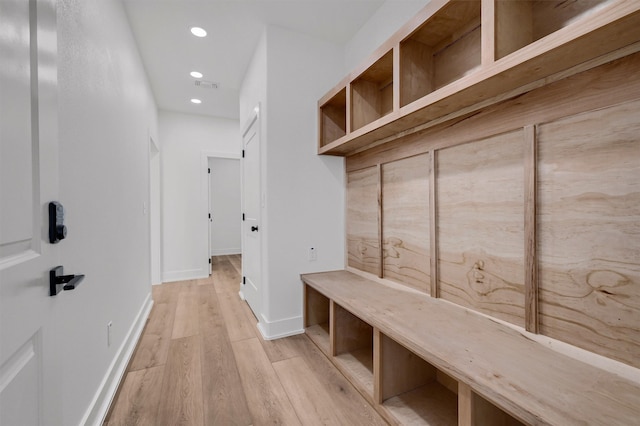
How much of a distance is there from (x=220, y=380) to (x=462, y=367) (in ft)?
4.80

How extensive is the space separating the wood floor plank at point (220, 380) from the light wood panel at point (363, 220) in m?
1.20

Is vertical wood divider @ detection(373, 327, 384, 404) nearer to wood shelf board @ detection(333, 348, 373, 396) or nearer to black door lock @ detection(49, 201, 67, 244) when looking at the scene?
wood shelf board @ detection(333, 348, 373, 396)

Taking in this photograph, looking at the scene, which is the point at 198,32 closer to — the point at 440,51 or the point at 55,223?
the point at 440,51

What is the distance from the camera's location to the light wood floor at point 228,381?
1434mm

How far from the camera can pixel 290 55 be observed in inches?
92.0

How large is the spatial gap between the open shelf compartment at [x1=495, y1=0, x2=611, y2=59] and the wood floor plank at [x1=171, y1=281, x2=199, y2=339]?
284 cm

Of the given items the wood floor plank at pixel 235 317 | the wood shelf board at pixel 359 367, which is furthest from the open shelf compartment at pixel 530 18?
the wood floor plank at pixel 235 317

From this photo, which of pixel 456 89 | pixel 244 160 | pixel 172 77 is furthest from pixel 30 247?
pixel 172 77

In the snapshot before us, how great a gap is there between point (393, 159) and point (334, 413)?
1.57 meters

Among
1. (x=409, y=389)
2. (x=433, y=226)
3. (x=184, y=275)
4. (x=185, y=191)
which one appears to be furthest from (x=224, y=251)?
(x=433, y=226)

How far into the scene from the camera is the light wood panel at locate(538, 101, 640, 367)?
90 cm

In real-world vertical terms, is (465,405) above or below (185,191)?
below

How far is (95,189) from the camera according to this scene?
59.8 inches

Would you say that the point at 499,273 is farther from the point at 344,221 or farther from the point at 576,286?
A: the point at 344,221
